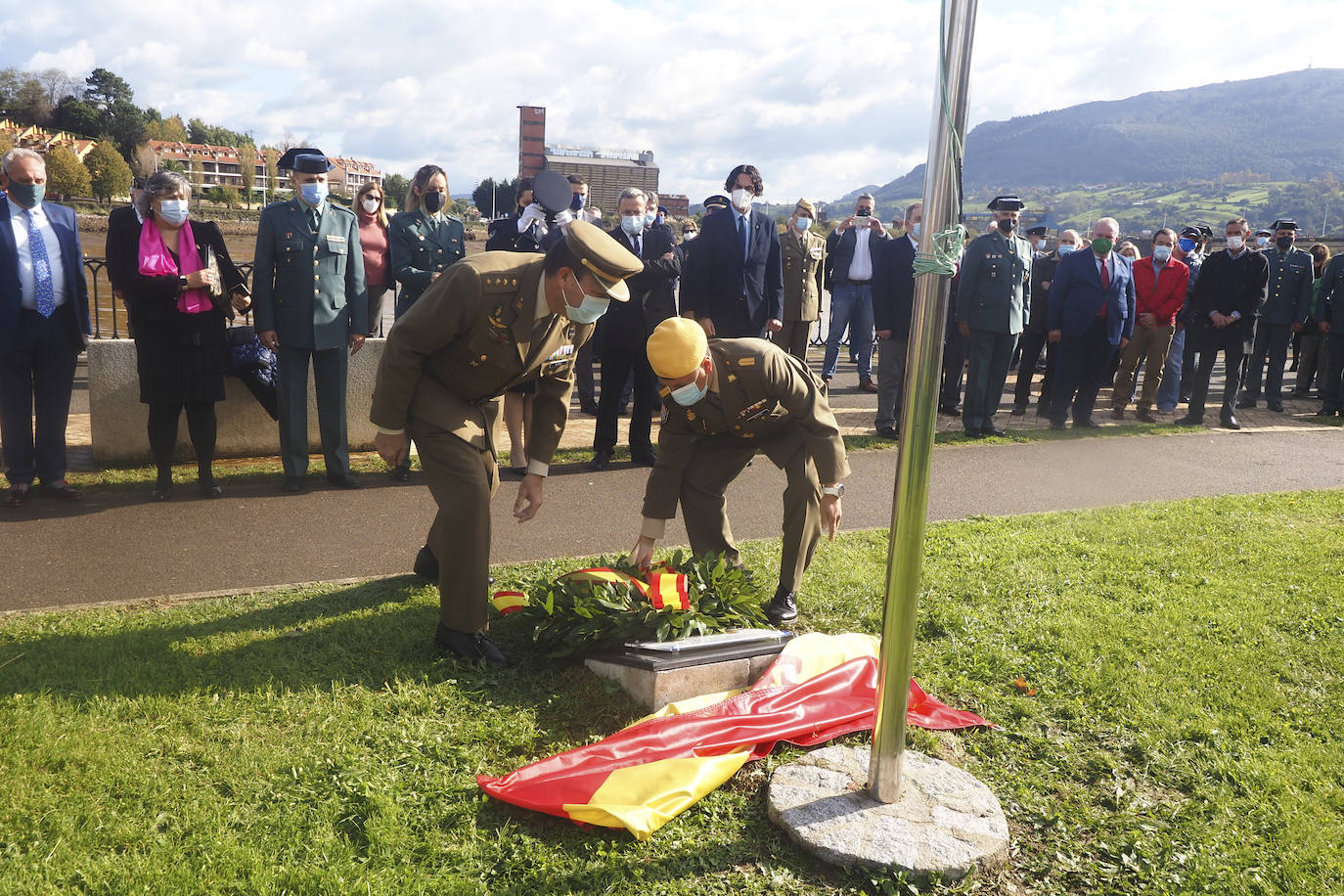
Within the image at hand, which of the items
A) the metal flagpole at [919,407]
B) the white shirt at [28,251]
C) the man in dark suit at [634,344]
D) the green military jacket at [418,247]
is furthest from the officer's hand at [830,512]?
the white shirt at [28,251]

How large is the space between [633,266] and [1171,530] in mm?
5064

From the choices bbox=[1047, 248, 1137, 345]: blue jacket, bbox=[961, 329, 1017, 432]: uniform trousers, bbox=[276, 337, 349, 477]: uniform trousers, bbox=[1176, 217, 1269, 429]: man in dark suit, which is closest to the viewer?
bbox=[276, 337, 349, 477]: uniform trousers

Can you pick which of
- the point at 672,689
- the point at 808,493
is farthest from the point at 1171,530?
the point at 672,689

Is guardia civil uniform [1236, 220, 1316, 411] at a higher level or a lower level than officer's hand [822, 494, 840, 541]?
higher

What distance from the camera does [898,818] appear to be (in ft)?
11.2

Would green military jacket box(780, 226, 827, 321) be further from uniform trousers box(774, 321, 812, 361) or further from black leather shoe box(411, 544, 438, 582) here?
black leather shoe box(411, 544, 438, 582)

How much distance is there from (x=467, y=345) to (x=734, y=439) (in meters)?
1.61

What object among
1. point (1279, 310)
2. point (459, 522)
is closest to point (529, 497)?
point (459, 522)

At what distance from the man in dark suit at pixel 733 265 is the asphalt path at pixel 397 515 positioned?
1485mm

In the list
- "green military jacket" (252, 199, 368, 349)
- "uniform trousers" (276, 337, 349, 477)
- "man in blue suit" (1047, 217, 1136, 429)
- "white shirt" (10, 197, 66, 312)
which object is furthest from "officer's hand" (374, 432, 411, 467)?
"man in blue suit" (1047, 217, 1136, 429)

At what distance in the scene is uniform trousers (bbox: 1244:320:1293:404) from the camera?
13.5 metres

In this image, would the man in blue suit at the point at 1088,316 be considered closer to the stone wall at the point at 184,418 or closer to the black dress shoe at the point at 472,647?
the stone wall at the point at 184,418

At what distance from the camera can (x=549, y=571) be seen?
5840 mm

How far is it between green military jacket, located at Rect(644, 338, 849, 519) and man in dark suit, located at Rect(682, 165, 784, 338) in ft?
13.3
